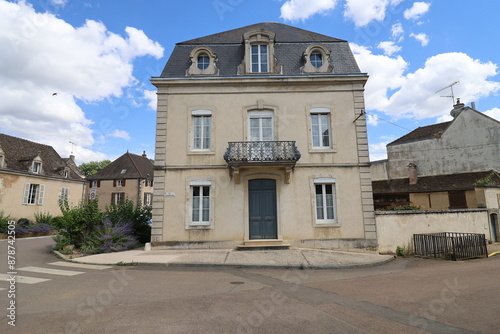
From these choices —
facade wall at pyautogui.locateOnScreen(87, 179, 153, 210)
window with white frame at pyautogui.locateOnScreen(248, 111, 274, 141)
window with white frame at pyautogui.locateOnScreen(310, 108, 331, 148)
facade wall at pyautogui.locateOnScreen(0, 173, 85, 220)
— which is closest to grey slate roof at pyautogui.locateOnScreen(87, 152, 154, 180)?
facade wall at pyautogui.locateOnScreen(87, 179, 153, 210)

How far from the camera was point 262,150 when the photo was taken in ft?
37.6

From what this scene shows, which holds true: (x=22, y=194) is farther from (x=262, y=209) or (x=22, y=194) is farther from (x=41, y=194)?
(x=262, y=209)

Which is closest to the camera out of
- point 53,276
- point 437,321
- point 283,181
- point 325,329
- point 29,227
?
point 325,329

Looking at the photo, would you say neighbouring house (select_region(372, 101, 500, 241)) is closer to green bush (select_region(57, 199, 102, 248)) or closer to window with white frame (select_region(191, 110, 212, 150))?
window with white frame (select_region(191, 110, 212, 150))

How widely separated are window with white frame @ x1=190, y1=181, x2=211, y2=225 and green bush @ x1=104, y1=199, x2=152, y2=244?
3.23 metres

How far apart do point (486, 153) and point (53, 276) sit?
87.2 ft

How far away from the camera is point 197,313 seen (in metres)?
4.58

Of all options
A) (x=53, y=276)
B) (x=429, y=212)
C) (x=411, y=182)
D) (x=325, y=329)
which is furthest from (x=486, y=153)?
(x=53, y=276)

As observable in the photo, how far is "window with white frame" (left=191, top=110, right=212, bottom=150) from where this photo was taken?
40.7 ft

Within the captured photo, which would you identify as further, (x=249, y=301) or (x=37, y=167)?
(x=37, y=167)

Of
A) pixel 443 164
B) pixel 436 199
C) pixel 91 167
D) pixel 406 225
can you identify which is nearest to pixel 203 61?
pixel 406 225

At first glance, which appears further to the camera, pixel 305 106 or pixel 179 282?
pixel 305 106

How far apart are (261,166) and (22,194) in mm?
21215

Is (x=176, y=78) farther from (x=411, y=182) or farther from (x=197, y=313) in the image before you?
(x=411, y=182)
